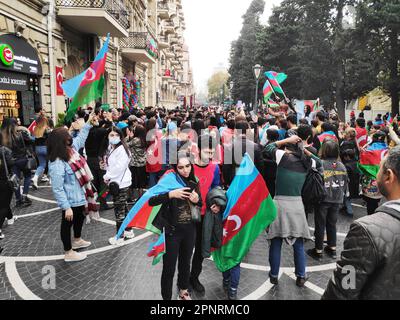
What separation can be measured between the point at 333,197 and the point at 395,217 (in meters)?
3.16

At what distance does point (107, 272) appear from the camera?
4.03 metres

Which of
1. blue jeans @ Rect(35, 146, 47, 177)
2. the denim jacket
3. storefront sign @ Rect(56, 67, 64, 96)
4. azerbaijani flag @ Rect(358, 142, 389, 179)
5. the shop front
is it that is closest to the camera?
the denim jacket

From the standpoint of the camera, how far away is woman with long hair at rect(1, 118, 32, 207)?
576cm

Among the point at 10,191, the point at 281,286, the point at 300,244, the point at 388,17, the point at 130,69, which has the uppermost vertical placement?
the point at 388,17

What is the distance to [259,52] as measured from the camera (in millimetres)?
33719

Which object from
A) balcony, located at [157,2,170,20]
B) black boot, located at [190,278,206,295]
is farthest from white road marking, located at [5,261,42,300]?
balcony, located at [157,2,170,20]

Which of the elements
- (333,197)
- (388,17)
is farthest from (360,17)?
(333,197)

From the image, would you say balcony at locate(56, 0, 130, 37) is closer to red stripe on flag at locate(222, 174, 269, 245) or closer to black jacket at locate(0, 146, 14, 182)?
black jacket at locate(0, 146, 14, 182)

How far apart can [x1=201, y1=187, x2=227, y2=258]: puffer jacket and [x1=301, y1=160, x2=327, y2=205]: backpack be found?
134 cm

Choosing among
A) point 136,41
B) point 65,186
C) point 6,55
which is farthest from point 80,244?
point 136,41

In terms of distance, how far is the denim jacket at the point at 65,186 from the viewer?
12.8 feet

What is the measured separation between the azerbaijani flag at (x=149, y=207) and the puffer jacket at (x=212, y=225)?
0.45 metres

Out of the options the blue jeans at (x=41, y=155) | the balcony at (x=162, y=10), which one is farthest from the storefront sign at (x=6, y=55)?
the balcony at (x=162, y=10)
